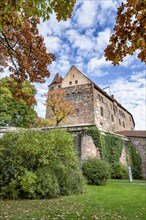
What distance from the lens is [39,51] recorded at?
8.77 meters

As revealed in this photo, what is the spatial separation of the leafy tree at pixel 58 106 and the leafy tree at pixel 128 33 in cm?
2801

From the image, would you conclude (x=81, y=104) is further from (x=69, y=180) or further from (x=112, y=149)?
(x=69, y=180)

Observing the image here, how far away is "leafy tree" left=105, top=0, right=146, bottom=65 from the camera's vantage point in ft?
10.5

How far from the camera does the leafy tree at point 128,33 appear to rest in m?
3.19

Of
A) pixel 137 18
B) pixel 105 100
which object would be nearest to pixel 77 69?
pixel 105 100

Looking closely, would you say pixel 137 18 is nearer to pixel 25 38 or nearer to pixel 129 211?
pixel 129 211

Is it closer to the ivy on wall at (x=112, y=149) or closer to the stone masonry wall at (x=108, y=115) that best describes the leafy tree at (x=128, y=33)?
the ivy on wall at (x=112, y=149)

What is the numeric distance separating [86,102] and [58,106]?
432 cm

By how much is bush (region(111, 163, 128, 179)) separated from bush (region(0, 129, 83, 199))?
10.5m

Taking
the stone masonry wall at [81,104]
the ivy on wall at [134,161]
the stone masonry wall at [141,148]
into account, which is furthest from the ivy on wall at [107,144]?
the stone masonry wall at [81,104]

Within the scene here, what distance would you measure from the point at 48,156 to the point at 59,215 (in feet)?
13.4

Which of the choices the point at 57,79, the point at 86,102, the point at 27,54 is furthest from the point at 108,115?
the point at 27,54

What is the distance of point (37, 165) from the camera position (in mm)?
9672

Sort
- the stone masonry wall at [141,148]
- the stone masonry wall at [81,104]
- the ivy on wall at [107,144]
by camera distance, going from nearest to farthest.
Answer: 1. the ivy on wall at [107,144]
2. the stone masonry wall at [141,148]
3. the stone masonry wall at [81,104]
